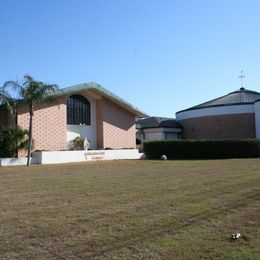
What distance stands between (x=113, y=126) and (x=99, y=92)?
3.56 meters

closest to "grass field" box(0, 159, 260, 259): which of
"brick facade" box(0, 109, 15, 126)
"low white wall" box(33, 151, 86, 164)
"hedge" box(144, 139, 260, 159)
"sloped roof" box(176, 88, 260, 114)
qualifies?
"low white wall" box(33, 151, 86, 164)

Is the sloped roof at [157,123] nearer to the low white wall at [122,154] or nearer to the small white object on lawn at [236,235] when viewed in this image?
the low white wall at [122,154]

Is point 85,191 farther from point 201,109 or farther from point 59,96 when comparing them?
point 201,109

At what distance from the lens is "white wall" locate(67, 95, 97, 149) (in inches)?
1386

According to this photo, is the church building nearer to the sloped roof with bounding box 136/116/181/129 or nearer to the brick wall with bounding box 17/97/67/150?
the brick wall with bounding box 17/97/67/150

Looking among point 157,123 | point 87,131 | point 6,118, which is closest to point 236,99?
point 157,123

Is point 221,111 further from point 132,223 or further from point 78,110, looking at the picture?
point 132,223

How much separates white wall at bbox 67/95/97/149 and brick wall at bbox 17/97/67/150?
173cm

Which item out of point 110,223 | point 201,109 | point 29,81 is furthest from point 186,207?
point 201,109

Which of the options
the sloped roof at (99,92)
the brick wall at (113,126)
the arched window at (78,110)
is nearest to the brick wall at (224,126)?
the sloped roof at (99,92)

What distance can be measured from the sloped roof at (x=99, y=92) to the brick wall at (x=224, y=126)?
905 centimetres

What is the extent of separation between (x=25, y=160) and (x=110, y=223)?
22015mm

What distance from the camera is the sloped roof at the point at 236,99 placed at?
44281mm

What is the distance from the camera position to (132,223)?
7.63 metres
